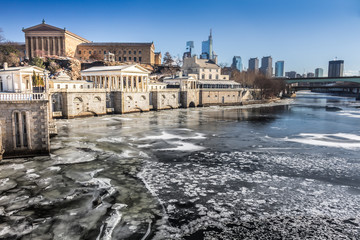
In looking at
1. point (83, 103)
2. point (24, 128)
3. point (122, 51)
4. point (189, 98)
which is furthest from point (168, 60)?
point (24, 128)

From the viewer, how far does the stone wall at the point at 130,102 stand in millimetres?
62312

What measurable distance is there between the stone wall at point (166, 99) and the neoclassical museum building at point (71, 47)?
48433mm

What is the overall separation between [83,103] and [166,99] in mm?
26401

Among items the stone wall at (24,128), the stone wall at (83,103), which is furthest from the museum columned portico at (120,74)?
the stone wall at (24,128)

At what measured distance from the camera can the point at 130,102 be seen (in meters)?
64.8

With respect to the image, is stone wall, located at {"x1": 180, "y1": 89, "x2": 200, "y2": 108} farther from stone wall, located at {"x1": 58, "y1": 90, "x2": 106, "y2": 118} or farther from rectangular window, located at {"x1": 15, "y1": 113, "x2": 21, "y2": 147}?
rectangular window, located at {"x1": 15, "y1": 113, "x2": 21, "y2": 147}

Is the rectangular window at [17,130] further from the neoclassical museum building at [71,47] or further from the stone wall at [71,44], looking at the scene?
the stone wall at [71,44]

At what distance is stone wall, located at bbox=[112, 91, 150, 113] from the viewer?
6231cm

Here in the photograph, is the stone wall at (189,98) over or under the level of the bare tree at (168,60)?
under

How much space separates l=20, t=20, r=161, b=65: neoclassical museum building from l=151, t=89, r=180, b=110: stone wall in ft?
159

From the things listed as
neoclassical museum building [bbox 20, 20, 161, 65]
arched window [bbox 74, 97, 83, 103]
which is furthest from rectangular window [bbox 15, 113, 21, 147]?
neoclassical museum building [bbox 20, 20, 161, 65]

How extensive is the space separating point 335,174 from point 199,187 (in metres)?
10.8

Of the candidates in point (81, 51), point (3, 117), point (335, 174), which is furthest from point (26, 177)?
point (81, 51)

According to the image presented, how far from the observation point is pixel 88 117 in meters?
55.2
